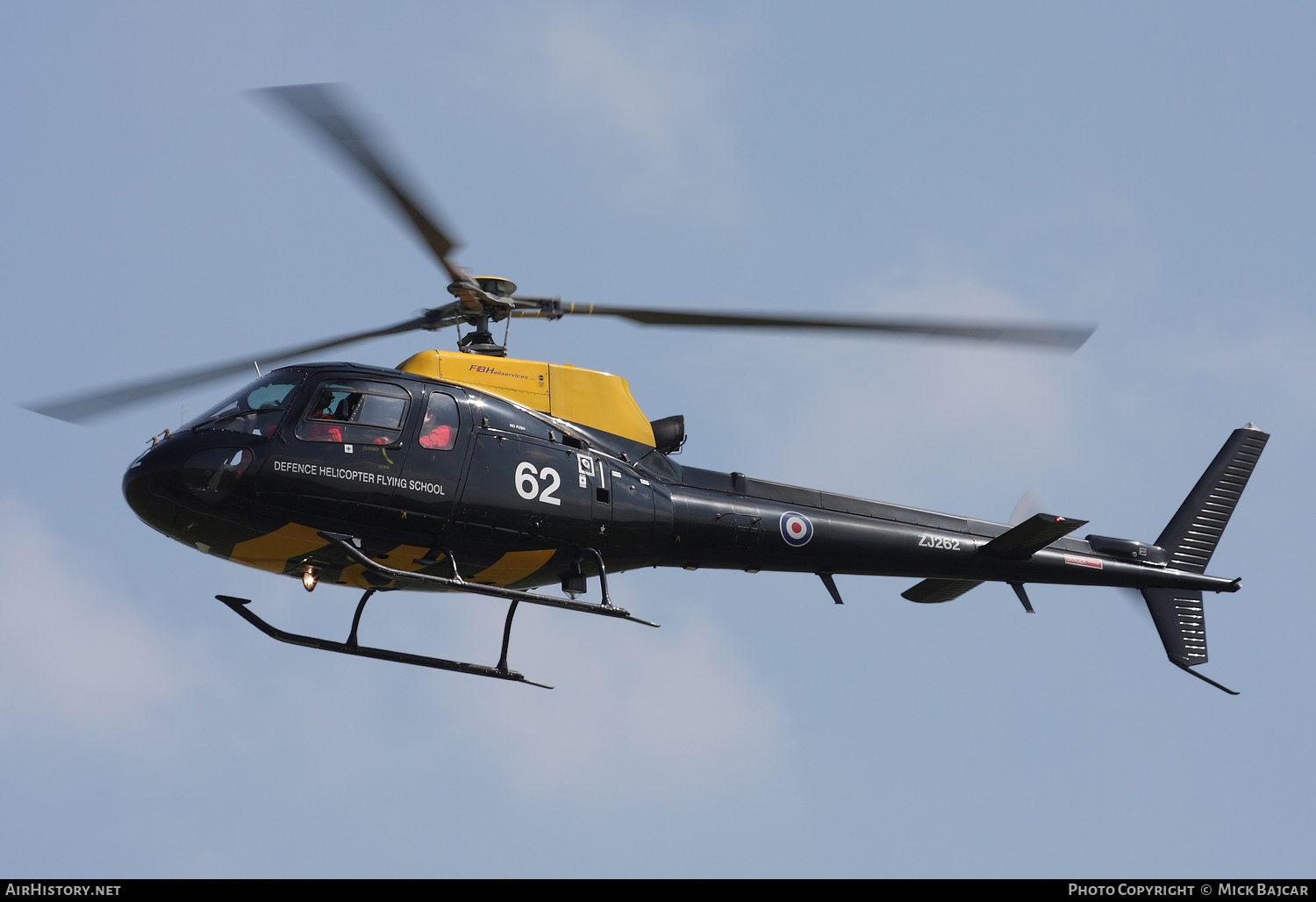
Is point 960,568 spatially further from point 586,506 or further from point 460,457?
point 460,457

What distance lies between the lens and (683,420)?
1670cm

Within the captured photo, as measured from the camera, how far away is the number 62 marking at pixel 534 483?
48.5 ft

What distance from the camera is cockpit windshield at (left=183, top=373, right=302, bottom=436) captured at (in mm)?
13992

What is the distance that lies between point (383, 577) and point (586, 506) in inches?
92.2

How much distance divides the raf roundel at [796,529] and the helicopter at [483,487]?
0.08 feet

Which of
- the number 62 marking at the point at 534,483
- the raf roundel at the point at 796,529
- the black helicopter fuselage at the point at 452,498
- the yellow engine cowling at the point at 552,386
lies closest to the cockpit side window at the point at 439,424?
the black helicopter fuselage at the point at 452,498

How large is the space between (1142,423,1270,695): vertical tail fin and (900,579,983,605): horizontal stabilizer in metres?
2.85

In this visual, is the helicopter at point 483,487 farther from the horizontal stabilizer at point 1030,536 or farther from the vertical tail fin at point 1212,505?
the vertical tail fin at point 1212,505

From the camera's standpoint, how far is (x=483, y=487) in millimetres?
14539

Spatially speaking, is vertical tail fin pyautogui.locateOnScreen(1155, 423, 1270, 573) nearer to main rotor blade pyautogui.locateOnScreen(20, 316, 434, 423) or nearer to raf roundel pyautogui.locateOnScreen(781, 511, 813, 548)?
raf roundel pyautogui.locateOnScreen(781, 511, 813, 548)

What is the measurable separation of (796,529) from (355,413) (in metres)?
5.47

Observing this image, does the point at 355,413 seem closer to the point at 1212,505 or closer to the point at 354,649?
the point at 354,649

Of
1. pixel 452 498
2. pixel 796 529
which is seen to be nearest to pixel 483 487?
pixel 452 498
